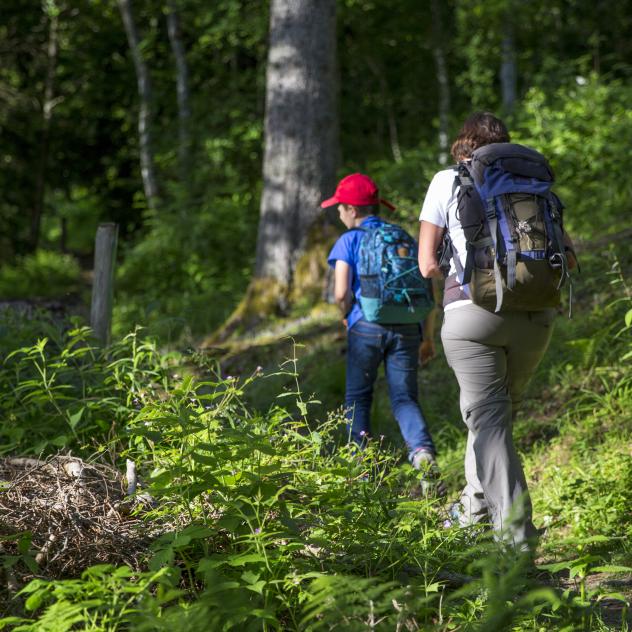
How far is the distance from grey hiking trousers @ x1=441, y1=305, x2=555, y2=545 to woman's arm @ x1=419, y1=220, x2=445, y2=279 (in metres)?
0.21

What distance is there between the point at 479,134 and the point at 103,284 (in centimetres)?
310

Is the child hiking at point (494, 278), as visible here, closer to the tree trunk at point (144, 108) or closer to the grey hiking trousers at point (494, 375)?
the grey hiking trousers at point (494, 375)

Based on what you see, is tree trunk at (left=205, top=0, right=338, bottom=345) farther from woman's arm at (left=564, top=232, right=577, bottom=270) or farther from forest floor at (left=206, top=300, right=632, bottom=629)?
woman's arm at (left=564, top=232, right=577, bottom=270)

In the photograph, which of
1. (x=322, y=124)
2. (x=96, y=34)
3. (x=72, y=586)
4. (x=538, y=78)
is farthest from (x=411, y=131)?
(x=72, y=586)

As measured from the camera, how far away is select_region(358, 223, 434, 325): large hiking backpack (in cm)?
492

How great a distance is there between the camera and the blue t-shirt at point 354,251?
16.5 feet

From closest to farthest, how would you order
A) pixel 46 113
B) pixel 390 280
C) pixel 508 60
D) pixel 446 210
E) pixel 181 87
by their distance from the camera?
pixel 446 210 → pixel 390 280 → pixel 508 60 → pixel 181 87 → pixel 46 113

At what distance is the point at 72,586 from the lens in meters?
2.81

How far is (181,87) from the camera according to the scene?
17031 millimetres

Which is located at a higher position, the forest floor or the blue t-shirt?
the blue t-shirt

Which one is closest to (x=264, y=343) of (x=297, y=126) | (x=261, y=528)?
(x=297, y=126)

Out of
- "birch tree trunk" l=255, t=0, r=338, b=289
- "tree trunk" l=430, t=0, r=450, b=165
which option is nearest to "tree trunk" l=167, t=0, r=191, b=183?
"tree trunk" l=430, t=0, r=450, b=165

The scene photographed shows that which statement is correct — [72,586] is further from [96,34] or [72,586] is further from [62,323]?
[96,34]

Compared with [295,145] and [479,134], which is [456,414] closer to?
[479,134]
